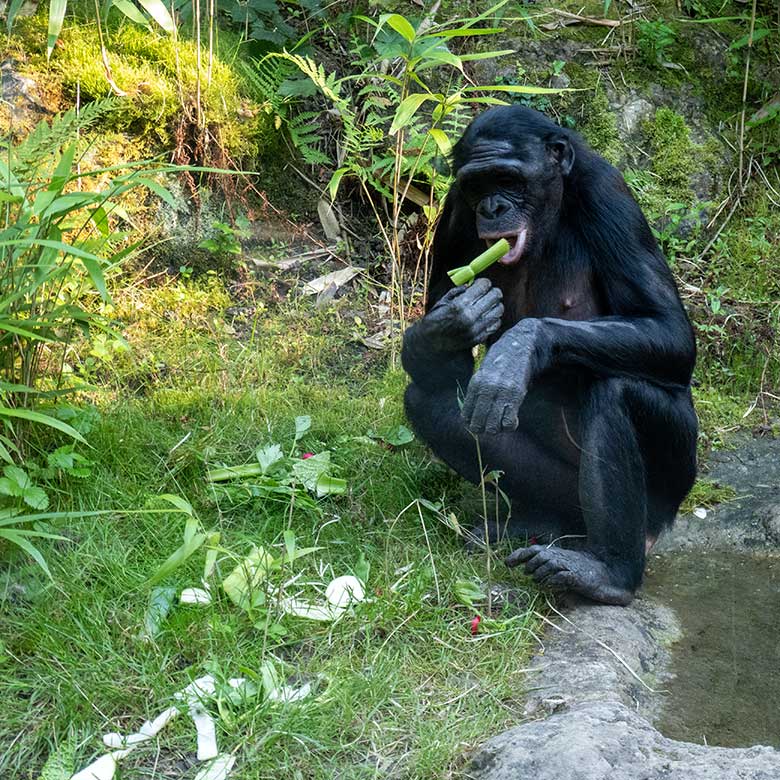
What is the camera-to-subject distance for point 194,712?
10.5ft

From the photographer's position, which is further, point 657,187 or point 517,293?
point 657,187

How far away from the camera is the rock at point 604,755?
9.19 feet

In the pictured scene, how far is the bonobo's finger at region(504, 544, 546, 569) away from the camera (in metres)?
3.96

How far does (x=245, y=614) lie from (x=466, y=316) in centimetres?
128

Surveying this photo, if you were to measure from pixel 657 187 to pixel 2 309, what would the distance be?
4.15 meters

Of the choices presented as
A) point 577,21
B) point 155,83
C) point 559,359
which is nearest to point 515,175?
point 559,359

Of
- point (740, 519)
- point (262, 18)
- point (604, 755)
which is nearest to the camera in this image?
point (604, 755)

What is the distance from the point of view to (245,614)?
143 inches

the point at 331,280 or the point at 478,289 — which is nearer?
the point at 478,289

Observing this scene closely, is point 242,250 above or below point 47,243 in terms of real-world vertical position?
below

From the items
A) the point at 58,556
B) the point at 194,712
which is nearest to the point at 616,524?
the point at 194,712

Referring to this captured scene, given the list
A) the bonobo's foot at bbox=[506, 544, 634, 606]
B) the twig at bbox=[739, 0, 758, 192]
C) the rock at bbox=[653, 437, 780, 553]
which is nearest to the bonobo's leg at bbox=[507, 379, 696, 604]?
the bonobo's foot at bbox=[506, 544, 634, 606]

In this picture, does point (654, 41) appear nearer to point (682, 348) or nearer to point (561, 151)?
point (561, 151)

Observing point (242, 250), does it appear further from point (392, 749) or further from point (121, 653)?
point (392, 749)
